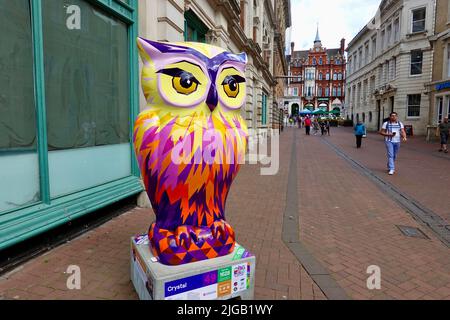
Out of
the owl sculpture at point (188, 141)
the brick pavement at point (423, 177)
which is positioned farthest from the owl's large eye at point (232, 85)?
the brick pavement at point (423, 177)

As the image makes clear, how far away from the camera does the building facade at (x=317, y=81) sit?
264 ft

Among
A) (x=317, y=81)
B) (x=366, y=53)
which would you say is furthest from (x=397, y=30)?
(x=317, y=81)

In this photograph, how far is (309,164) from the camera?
37.9ft

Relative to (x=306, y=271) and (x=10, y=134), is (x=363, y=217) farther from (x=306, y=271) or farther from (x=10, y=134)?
(x=10, y=134)

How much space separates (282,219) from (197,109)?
127 inches

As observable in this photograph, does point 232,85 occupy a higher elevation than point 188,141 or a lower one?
higher

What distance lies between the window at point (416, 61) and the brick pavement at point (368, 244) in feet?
75.4

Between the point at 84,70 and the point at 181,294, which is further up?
the point at 84,70

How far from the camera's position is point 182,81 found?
8.18 ft

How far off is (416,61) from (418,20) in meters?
3.30

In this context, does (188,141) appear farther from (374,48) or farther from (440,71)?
(374,48)

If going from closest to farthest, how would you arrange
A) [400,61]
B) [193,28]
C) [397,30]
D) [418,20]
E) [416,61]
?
[193,28] → [418,20] → [416,61] → [400,61] → [397,30]

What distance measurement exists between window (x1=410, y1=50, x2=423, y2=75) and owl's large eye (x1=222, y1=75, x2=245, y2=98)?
2896 cm
